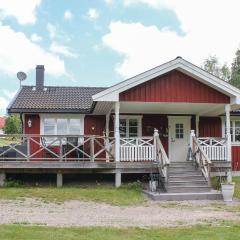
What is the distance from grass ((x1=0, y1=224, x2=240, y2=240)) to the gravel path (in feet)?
2.33

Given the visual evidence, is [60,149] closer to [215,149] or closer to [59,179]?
[59,179]

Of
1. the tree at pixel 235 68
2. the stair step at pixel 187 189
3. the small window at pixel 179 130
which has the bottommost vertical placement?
the stair step at pixel 187 189

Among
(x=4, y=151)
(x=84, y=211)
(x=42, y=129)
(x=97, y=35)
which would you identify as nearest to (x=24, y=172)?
(x=4, y=151)

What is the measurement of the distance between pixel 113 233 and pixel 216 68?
49.6 metres

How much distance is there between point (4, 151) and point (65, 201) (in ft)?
13.9

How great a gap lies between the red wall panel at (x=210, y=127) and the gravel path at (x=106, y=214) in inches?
302

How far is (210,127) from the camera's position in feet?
69.8

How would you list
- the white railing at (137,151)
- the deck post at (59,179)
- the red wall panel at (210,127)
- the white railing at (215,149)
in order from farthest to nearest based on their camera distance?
the red wall panel at (210,127) → the white railing at (215,149) → the white railing at (137,151) → the deck post at (59,179)

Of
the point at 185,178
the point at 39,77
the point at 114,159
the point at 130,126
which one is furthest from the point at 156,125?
the point at 39,77

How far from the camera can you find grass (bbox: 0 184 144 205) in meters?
13.9

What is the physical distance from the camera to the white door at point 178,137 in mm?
20422

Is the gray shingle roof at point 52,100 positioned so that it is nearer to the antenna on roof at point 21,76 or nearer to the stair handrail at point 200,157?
the antenna on roof at point 21,76

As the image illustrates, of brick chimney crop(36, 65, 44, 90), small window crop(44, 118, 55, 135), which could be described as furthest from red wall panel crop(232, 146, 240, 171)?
brick chimney crop(36, 65, 44, 90)

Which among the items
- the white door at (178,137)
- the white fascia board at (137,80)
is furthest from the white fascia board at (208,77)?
the white door at (178,137)
